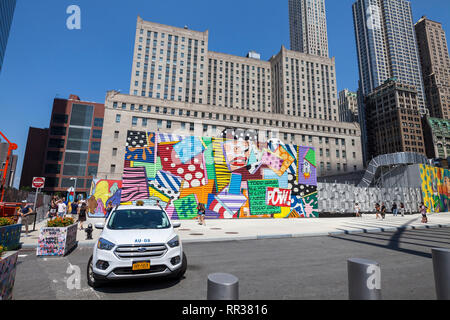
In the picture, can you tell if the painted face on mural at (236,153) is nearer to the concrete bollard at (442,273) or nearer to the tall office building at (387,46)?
the concrete bollard at (442,273)

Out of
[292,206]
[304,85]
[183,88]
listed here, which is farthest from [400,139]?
[292,206]

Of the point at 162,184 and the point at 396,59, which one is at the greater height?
the point at 396,59

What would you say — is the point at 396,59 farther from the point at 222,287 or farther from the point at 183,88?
the point at 222,287

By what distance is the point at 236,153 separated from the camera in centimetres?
2378

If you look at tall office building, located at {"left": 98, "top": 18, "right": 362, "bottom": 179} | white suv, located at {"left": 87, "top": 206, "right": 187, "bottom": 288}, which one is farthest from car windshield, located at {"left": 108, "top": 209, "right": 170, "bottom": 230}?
tall office building, located at {"left": 98, "top": 18, "right": 362, "bottom": 179}

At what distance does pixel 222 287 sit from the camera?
2.29 metres

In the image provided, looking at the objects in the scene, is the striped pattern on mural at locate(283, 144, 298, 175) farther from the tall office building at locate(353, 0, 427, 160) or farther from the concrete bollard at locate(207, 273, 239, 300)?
the tall office building at locate(353, 0, 427, 160)

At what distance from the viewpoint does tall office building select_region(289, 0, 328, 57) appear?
150 m

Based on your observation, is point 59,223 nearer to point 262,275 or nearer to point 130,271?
point 130,271

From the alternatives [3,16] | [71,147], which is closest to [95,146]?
[71,147]

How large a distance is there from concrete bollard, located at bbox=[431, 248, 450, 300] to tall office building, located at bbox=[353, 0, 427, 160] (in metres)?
185

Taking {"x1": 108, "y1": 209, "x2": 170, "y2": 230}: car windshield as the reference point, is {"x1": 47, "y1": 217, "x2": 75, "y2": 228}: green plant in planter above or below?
below
